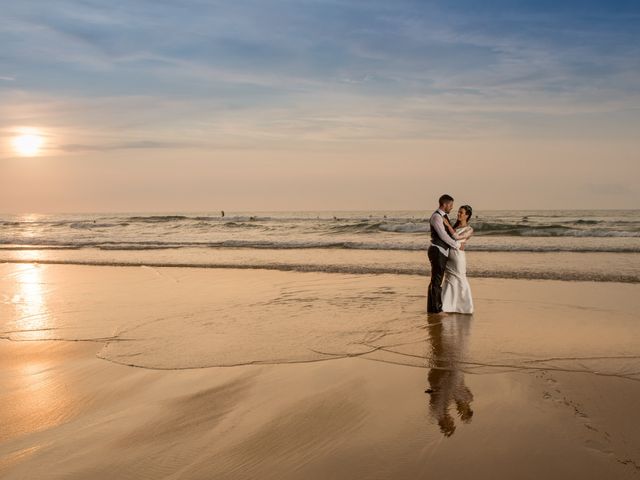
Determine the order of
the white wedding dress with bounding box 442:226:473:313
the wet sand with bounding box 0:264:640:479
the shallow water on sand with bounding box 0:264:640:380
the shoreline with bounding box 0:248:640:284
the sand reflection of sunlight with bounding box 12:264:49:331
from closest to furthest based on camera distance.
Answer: the wet sand with bounding box 0:264:640:479 → the shallow water on sand with bounding box 0:264:640:380 → the sand reflection of sunlight with bounding box 12:264:49:331 → the white wedding dress with bounding box 442:226:473:313 → the shoreline with bounding box 0:248:640:284

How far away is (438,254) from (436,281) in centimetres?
46

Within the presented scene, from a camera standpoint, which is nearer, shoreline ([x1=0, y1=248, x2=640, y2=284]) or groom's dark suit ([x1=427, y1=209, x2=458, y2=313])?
groom's dark suit ([x1=427, y1=209, x2=458, y2=313])

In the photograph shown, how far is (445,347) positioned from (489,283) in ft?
19.8

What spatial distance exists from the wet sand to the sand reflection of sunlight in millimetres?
71

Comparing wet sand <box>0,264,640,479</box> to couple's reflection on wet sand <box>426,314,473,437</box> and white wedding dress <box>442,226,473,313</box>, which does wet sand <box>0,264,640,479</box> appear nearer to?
couple's reflection on wet sand <box>426,314,473,437</box>

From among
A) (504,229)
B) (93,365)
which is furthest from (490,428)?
(504,229)

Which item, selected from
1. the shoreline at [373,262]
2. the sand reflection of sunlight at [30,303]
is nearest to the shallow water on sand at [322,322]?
the sand reflection of sunlight at [30,303]

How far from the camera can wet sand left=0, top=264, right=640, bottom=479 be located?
133 inches

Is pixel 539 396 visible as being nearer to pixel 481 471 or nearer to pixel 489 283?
pixel 481 471

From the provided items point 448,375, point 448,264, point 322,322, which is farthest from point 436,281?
point 448,375

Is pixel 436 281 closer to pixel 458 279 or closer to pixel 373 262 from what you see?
pixel 458 279

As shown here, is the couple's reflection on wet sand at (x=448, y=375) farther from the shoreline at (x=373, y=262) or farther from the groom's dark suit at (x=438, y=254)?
the shoreline at (x=373, y=262)

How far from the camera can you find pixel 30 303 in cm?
977

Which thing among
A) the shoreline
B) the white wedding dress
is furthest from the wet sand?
the shoreline
